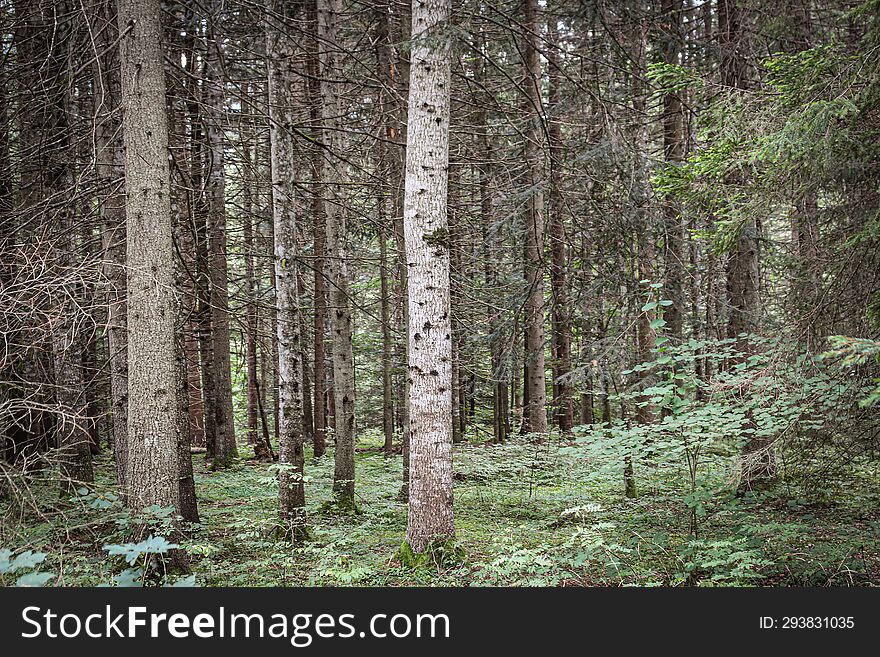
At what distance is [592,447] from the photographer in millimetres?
6191

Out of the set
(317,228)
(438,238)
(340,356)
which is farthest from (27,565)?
(317,228)

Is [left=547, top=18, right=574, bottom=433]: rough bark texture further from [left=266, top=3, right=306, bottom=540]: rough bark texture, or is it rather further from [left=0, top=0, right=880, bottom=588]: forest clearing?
[left=266, top=3, right=306, bottom=540]: rough bark texture

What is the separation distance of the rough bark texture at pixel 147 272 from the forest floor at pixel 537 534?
0.64 m

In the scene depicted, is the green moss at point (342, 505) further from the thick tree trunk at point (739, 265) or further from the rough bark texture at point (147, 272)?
the thick tree trunk at point (739, 265)

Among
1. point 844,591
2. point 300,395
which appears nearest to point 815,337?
point 844,591

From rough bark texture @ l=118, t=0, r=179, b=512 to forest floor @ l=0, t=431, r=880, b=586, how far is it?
0.64 m

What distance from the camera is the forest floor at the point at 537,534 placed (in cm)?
567

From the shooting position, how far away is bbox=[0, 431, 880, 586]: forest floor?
5668mm

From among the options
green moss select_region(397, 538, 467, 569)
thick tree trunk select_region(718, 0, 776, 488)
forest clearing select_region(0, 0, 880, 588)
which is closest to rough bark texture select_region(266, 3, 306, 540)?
forest clearing select_region(0, 0, 880, 588)

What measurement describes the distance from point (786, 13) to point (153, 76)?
8946 mm

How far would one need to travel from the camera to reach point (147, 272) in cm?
597

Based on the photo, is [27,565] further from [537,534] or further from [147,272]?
[537,534]

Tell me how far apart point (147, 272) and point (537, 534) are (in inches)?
226

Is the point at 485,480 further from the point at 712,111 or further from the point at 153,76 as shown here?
the point at 153,76
